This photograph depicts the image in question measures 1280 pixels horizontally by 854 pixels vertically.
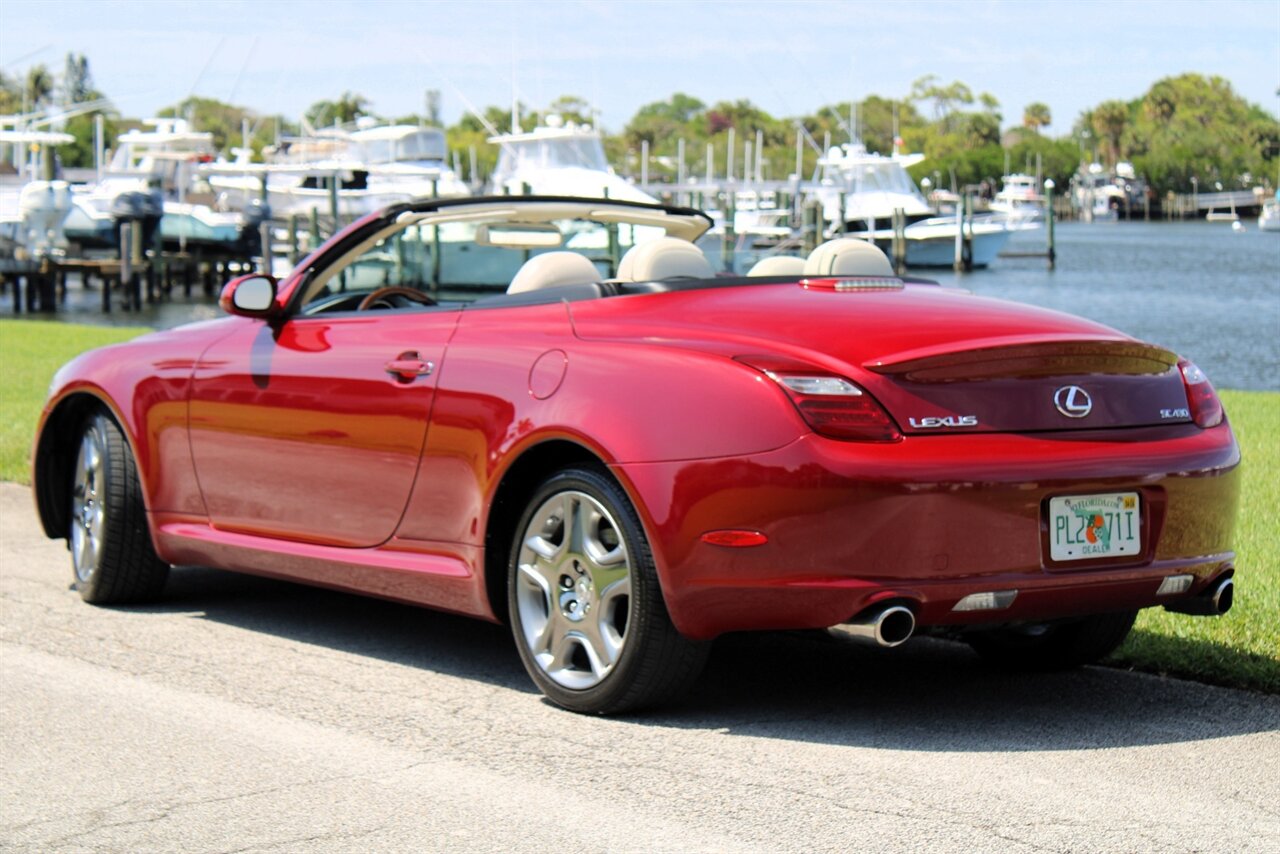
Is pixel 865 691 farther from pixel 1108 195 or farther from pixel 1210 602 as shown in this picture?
pixel 1108 195

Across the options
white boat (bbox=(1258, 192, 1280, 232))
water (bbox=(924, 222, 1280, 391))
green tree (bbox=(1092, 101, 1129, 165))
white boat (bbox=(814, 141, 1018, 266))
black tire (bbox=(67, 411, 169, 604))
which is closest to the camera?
black tire (bbox=(67, 411, 169, 604))

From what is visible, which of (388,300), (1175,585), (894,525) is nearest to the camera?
(894,525)

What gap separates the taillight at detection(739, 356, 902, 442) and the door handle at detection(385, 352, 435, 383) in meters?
1.34

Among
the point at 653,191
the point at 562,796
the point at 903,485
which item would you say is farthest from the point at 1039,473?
the point at 653,191

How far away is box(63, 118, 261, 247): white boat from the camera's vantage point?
58.3 metres

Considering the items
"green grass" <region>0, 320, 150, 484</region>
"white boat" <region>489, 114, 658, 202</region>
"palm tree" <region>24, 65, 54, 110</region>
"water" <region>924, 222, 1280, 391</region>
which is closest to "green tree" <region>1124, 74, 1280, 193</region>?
"water" <region>924, 222, 1280, 391</region>

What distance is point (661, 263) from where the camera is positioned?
5766 mm

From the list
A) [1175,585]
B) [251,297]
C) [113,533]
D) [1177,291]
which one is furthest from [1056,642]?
[1177,291]

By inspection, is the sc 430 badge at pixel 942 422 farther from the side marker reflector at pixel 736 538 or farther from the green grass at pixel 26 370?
the green grass at pixel 26 370

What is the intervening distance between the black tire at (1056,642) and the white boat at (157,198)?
54.0 meters

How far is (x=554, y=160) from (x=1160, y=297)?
62.8 feet

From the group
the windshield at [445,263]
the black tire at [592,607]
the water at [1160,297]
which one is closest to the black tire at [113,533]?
the black tire at [592,607]

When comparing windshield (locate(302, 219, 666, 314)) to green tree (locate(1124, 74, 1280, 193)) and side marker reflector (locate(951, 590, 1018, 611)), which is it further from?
green tree (locate(1124, 74, 1280, 193))

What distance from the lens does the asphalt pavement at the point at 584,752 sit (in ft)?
13.6
